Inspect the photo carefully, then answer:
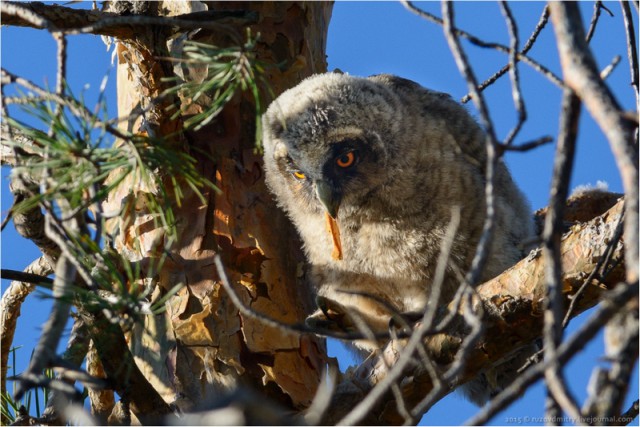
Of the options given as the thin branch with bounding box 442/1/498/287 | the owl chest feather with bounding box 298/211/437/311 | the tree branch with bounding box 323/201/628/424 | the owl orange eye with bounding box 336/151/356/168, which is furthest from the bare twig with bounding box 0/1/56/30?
the owl chest feather with bounding box 298/211/437/311

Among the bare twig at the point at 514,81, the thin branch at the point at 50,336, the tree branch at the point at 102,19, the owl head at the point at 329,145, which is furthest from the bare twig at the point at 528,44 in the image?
the thin branch at the point at 50,336

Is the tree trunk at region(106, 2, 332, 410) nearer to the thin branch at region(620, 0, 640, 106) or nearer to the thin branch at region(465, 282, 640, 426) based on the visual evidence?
the thin branch at region(620, 0, 640, 106)

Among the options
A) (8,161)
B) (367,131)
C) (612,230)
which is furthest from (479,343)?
(8,161)

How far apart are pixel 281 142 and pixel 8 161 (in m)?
1.17

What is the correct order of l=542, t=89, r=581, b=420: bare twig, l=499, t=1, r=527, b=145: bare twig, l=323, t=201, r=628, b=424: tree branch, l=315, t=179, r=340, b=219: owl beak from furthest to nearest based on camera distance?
l=315, t=179, r=340, b=219: owl beak → l=323, t=201, r=628, b=424: tree branch → l=499, t=1, r=527, b=145: bare twig → l=542, t=89, r=581, b=420: bare twig

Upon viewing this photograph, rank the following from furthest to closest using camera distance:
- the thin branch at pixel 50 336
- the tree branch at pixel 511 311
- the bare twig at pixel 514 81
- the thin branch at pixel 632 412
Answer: the tree branch at pixel 511 311, the thin branch at pixel 632 412, the thin branch at pixel 50 336, the bare twig at pixel 514 81

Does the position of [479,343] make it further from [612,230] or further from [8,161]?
[8,161]

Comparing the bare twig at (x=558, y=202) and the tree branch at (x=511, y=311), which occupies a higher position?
the bare twig at (x=558, y=202)

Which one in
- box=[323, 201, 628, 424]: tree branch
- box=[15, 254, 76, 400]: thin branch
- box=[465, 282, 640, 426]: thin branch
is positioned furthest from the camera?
box=[323, 201, 628, 424]: tree branch

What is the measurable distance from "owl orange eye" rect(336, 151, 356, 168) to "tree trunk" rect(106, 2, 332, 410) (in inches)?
12.8

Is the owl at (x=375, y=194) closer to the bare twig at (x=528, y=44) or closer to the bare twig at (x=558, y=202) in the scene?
the bare twig at (x=528, y=44)

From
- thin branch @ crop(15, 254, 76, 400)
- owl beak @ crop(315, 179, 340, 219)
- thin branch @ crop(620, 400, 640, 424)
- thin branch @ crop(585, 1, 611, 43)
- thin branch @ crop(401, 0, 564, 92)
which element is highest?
thin branch @ crop(585, 1, 611, 43)

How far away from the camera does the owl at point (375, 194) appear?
3209mm

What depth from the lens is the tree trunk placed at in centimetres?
290
